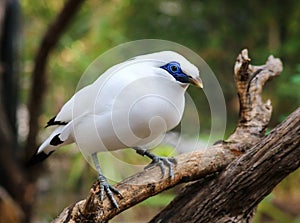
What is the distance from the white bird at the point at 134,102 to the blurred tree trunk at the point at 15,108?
3.28 feet

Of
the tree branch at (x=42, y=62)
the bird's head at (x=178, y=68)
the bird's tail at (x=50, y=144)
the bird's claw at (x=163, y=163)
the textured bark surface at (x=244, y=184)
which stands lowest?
A: the textured bark surface at (x=244, y=184)

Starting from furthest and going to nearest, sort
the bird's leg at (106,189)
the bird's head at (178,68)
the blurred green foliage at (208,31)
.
Answer: the blurred green foliage at (208,31), the bird's leg at (106,189), the bird's head at (178,68)

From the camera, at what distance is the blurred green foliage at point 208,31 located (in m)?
1.92

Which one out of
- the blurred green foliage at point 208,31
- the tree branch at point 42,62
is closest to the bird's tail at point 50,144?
the tree branch at point 42,62

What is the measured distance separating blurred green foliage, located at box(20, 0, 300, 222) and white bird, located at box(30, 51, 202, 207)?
4.14 feet

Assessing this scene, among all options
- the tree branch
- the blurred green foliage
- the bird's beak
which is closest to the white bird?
the bird's beak

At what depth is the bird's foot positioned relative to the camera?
65 cm

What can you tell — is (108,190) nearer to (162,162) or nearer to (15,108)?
(162,162)

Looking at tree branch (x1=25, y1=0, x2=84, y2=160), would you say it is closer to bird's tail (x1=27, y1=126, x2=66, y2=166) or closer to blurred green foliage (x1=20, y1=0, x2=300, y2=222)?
blurred green foliage (x1=20, y1=0, x2=300, y2=222)

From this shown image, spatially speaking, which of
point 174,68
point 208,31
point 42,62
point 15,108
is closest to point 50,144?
point 174,68

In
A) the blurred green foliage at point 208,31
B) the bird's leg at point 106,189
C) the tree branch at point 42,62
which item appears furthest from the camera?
the blurred green foliage at point 208,31

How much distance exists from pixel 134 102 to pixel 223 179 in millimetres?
277

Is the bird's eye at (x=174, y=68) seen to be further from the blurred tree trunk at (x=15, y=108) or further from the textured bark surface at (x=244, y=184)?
the blurred tree trunk at (x=15, y=108)

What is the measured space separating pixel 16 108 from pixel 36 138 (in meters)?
0.31
